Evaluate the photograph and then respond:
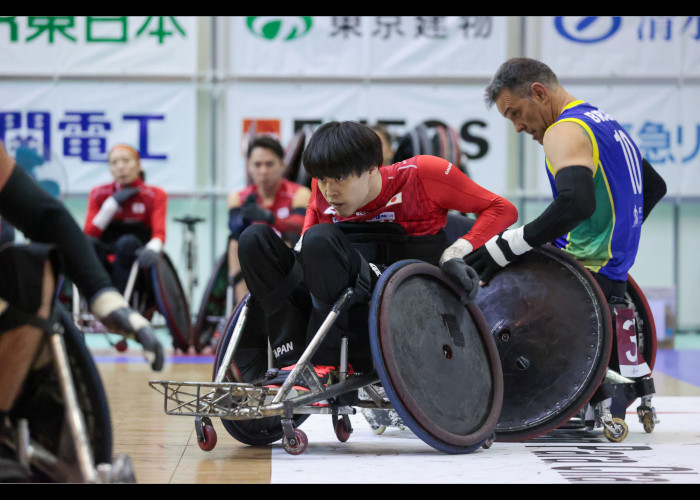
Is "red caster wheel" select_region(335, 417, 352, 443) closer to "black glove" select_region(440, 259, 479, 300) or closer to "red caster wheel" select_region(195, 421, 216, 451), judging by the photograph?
"red caster wheel" select_region(195, 421, 216, 451)

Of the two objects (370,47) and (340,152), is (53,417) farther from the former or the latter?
(370,47)

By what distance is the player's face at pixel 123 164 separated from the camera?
6715 millimetres

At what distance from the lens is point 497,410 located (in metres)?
2.84

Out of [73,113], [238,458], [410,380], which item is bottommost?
[238,458]

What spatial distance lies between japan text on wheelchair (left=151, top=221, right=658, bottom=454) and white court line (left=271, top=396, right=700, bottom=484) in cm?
6

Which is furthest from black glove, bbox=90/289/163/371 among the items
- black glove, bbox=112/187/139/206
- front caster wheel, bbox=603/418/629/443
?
black glove, bbox=112/187/139/206

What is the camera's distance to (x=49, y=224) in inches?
69.5

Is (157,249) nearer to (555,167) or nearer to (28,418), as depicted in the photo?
(555,167)

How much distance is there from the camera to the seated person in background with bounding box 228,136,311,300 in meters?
6.21

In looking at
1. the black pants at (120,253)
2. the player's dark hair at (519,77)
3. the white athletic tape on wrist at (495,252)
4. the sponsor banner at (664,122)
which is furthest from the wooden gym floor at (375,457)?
the sponsor banner at (664,122)

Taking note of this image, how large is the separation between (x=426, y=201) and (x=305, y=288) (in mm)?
438
